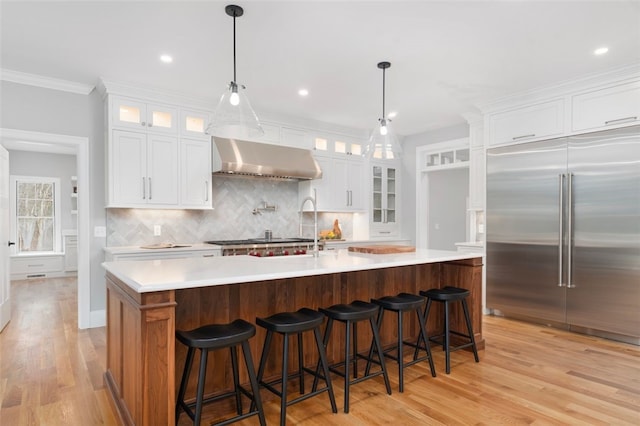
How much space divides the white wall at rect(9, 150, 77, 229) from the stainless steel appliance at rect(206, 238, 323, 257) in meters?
5.01

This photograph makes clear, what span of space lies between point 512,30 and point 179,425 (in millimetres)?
3615

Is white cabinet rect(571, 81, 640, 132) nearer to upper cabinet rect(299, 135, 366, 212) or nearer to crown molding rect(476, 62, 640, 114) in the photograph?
crown molding rect(476, 62, 640, 114)

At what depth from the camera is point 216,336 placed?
1.99 meters

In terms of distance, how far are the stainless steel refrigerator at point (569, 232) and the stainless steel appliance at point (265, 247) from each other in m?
2.35

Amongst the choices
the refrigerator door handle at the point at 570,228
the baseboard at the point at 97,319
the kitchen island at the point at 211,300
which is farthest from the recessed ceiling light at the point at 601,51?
the baseboard at the point at 97,319

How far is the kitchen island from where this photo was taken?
1.90 metres

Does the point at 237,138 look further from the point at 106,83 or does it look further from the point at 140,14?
the point at 140,14

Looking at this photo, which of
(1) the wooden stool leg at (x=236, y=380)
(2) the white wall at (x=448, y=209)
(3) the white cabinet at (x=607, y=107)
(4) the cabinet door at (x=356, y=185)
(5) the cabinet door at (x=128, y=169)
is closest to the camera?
(1) the wooden stool leg at (x=236, y=380)

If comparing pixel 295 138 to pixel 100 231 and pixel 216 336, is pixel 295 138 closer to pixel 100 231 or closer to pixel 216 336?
pixel 100 231

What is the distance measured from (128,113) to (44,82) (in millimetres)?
832

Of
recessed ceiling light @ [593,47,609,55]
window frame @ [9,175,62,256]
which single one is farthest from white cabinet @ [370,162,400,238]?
window frame @ [9,175,62,256]

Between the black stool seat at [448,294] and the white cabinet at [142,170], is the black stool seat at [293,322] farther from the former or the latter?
the white cabinet at [142,170]

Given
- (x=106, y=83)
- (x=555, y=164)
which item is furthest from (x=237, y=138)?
(x=555, y=164)

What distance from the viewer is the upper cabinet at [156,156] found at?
4.26 m
